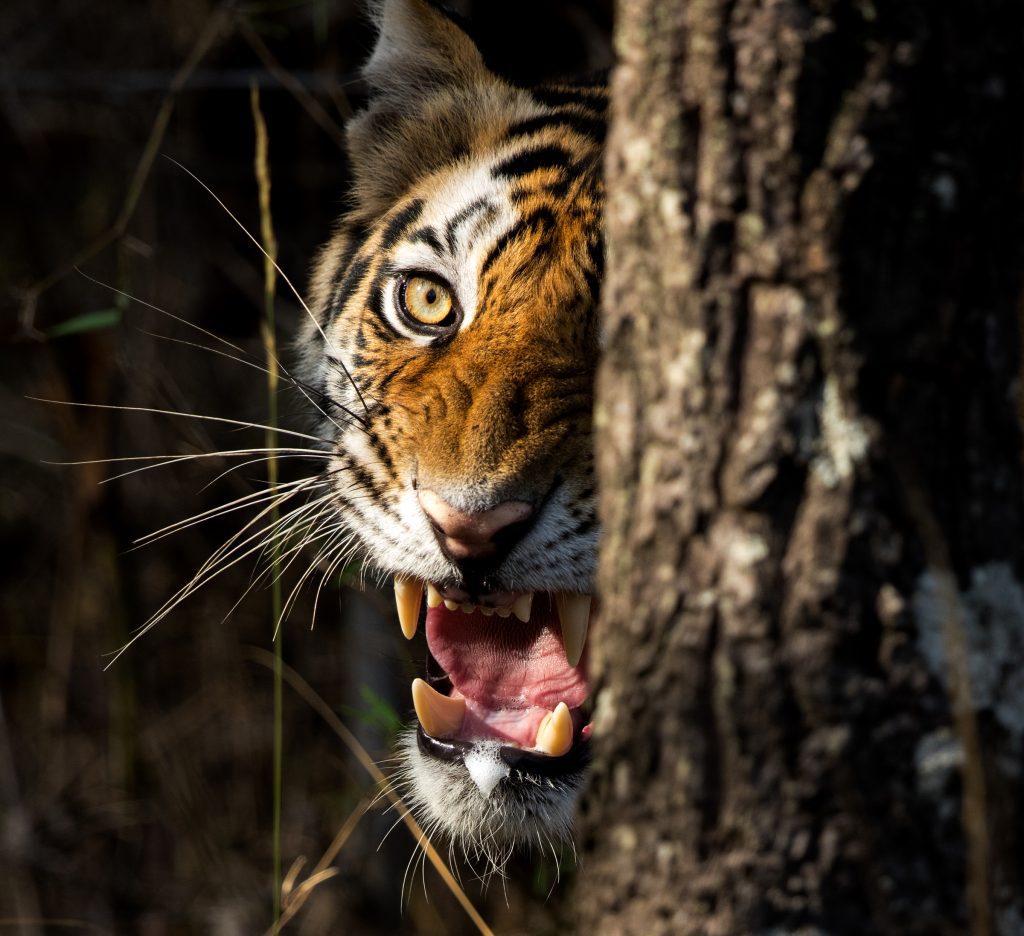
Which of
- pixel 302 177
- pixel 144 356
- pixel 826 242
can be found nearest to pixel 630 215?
pixel 826 242

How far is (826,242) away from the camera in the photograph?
0.85 m

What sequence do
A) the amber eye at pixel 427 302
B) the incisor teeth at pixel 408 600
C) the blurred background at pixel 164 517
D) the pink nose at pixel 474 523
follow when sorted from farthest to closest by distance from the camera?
the blurred background at pixel 164 517 < the amber eye at pixel 427 302 < the incisor teeth at pixel 408 600 < the pink nose at pixel 474 523

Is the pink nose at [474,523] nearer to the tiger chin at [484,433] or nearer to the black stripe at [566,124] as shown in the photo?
the tiger chin at [484,433]

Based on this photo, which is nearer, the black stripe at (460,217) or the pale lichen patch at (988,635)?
the pale lichen patch at (988,635)

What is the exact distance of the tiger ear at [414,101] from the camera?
2.27 metres

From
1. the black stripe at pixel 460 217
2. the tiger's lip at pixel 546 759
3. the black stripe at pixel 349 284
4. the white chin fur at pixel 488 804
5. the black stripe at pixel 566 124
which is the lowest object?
the white chin fur at pixel 488 804

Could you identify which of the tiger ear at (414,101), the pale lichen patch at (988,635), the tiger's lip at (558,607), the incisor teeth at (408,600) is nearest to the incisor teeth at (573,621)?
the tiger's lip at (558,607)

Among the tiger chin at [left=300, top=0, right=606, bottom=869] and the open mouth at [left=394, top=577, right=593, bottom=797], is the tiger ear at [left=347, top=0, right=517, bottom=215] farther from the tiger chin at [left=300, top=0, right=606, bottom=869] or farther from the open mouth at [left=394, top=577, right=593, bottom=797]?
the open mouth at [left=394, top=577, right=593, bottom=797]

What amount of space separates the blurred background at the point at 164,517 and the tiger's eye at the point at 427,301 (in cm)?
127

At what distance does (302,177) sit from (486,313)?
7.64 feet

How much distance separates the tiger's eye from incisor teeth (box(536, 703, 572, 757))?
0.71 metres

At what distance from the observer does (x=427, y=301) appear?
1990 mm

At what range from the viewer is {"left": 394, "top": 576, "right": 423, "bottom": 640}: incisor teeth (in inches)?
72.0

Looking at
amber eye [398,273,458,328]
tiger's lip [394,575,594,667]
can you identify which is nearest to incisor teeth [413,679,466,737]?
tiger's lip [394,575,594,667]
